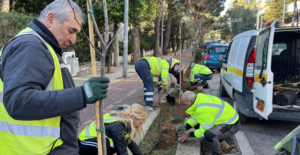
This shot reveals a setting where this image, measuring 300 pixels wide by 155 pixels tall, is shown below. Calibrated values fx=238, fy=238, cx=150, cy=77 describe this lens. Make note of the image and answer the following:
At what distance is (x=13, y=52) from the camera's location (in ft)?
4.13

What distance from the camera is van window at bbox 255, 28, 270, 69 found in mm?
3938

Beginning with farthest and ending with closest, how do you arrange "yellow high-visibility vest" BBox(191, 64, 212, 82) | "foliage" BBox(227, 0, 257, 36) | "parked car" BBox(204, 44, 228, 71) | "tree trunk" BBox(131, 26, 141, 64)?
"foliage" BBox(227, 0, 257, 36), "tree trunk" BBox(131, 26, 141, 64), "parked car" BBox(204, 44, 228, 71), "yellow high-visibility vest" BBox(191, 64, 212, 82)

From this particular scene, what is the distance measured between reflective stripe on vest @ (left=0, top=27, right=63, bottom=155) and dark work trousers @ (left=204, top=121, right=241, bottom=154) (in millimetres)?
2512

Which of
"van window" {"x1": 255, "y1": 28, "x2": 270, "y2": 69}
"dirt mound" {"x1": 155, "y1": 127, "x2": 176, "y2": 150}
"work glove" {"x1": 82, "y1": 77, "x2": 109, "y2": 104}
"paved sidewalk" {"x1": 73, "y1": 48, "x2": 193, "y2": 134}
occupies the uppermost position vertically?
"van window" {"x1": 255, "y1": 28, "x2": 270, "y2": 69}

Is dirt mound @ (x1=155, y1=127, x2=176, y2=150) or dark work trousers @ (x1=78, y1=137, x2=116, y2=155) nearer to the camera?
dark work trousers @ (x1=78, y1=137, x2=116, y2=155)

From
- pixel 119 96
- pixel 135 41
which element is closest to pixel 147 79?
pixel 119 96

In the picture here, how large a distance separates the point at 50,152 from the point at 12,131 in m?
0.25

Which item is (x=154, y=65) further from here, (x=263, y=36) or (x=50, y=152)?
(x=50, y=152)

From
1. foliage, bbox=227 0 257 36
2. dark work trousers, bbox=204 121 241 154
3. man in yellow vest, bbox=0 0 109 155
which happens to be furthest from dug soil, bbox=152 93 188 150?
foliage, bbox=227 0 257 36

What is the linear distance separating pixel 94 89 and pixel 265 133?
433 centimetres

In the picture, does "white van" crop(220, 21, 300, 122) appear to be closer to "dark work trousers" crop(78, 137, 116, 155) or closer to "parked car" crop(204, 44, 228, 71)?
"dark work trousers" crop(78, 137, 116, 155)

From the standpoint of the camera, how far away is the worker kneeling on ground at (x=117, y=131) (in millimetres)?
2766

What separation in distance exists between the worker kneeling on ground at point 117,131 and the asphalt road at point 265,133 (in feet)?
7.34

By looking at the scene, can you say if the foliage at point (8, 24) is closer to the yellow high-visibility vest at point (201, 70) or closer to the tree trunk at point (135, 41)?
the yellow high-visibility vest at point (201, 70)
